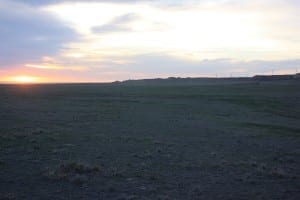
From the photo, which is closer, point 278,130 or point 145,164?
point 145,164

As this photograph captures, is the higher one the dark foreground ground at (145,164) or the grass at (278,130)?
the dark foreground ground at (145,164)

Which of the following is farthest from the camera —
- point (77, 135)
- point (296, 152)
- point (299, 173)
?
point (77, 135)

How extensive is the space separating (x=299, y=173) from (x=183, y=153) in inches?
180

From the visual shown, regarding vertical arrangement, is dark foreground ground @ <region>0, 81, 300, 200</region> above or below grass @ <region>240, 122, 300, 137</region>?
above

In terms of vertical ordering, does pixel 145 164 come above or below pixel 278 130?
above

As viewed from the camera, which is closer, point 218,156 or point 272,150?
point 218,156

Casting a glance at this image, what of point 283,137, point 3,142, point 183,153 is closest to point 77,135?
point 3,142

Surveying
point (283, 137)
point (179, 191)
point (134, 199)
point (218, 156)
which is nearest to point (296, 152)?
point (218, 156)

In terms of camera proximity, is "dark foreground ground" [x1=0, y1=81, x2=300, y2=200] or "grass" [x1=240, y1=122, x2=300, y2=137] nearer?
"dark foreground ground" [x1=0, y1=81, x2=300, y2=200]

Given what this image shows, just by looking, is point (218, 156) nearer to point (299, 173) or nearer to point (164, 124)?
point (299, 173)

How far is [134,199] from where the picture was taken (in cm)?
1020

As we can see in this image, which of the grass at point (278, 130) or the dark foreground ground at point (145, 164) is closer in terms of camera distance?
the dark foreground ground at point (145, 164)

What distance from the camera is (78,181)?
38.2ft

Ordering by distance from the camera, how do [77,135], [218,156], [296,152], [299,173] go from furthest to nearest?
[77,135] → [296,152] → [218,156] → [299,173]
